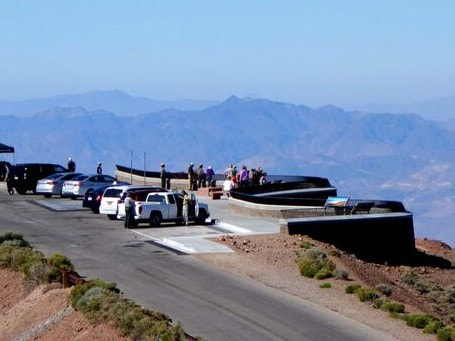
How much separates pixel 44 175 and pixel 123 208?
17764 millimetres

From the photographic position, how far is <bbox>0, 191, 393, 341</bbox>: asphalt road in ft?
78.3

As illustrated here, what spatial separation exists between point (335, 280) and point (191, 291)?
425cm

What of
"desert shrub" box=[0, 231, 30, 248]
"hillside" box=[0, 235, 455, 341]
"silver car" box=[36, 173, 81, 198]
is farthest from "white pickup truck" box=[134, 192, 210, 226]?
"silver car" box=[36, 173, 81, 198]

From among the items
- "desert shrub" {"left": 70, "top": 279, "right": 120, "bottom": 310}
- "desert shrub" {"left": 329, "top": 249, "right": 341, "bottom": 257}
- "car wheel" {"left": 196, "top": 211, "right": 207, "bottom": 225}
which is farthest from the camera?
"car wheel" {"left": 196, "top": 211, "right": 207, "bottom": 225}

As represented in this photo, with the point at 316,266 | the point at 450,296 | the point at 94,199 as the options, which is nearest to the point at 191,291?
the point at 316,266

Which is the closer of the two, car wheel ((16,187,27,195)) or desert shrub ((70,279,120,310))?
desert shrub ((70,279,120,310))

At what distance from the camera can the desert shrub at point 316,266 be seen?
101 feet

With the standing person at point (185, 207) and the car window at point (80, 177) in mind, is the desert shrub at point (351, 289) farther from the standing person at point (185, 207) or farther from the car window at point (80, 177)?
the car window at point (80, 177)

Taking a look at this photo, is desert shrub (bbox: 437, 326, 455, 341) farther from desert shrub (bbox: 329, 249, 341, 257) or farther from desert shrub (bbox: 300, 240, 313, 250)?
desert shrub (bbox: 300, 240, 313, 250)

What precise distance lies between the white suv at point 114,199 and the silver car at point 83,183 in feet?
26.7

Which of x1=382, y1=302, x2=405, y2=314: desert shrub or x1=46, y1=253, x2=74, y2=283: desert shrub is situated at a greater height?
x1=46, y1=253, x2=74, y2=283: desert shrub

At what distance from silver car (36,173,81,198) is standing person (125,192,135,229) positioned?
14.4 m

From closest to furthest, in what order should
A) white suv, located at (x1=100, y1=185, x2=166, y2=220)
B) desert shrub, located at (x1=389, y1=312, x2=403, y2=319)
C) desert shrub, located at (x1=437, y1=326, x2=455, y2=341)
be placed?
1. desert shrub, located at (x1=437, y1=326, x2=455, y2=341)
2. desert shrub, located at (x1=389, y1=312, x2=403, y2=319)
3. white suv, located at (x1=100, y1=185, x2=166, y2=220)

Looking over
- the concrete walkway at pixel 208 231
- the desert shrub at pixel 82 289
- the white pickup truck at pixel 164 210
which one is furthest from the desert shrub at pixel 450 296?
the desert shrub at pixel 82 289
